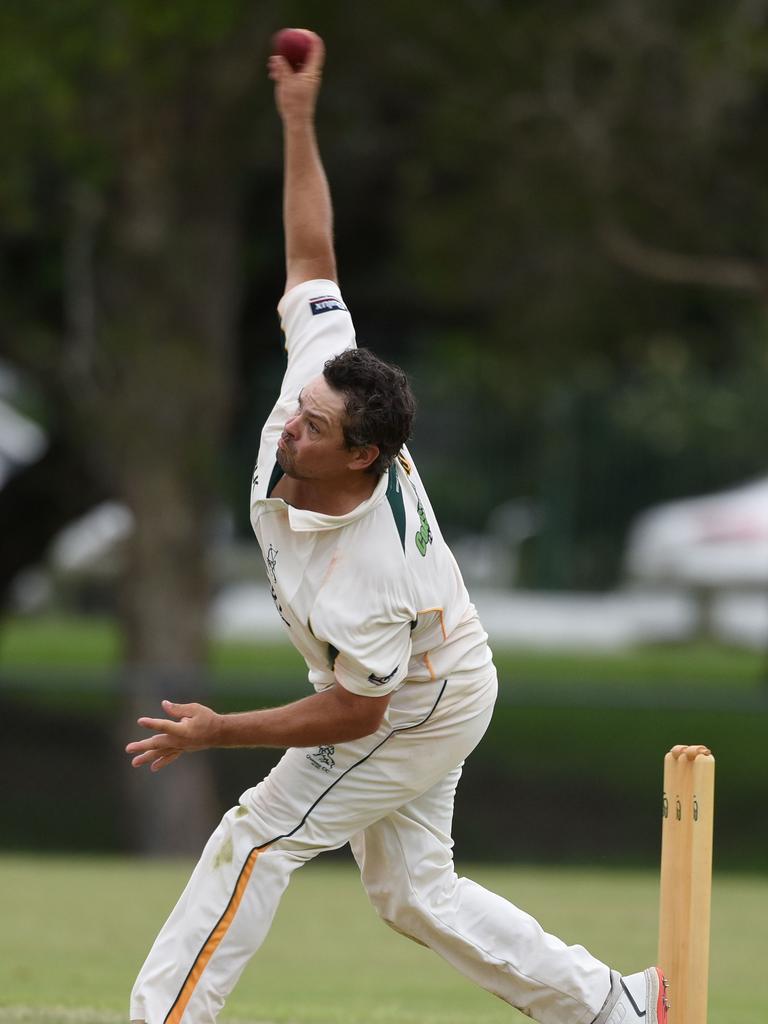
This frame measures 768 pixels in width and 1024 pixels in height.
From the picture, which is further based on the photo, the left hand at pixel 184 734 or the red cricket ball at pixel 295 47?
the red cricket ball at pixel 295 47

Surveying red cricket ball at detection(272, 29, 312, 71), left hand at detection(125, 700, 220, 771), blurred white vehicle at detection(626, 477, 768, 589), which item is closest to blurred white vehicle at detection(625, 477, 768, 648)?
blurred white vehicle at detection(626, 477, 768, 589)

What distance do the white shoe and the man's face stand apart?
1498 millimetres

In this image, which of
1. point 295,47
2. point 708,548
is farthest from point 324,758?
point 708,548

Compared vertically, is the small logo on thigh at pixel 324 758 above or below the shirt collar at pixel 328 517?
below

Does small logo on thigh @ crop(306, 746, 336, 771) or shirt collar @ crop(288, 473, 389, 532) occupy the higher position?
shirt collar @ crop(288, 473, 389, 532)

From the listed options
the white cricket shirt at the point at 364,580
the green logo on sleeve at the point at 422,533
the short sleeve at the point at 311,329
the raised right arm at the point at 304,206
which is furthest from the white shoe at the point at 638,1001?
the raised right arm at the point at 304,206

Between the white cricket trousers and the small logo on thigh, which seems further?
the small logo on thigh

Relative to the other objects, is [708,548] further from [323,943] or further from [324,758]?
[324,758]

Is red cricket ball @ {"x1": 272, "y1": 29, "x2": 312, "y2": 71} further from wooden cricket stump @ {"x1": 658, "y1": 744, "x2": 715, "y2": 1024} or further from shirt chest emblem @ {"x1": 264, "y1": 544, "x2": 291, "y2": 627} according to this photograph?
wooden cricket stump @ {"x1": 658, "y1": 744, "x2": 715, "y2": 1024}

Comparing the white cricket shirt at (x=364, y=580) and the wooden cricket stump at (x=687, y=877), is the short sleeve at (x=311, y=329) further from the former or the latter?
the wooden cricket stump at (x=687, y=877)

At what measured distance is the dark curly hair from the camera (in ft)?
13.2

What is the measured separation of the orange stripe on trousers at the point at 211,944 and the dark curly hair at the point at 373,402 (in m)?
1.00

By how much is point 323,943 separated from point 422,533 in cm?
504

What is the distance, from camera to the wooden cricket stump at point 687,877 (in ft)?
13.9
